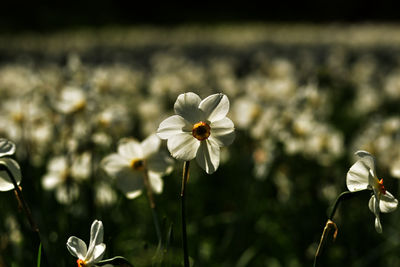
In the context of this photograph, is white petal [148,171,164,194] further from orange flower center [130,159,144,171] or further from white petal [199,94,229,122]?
white petal [199,94,229,122]

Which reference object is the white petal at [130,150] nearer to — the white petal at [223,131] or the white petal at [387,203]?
the white petal at [223,131]

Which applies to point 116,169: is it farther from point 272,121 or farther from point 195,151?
point 272,121

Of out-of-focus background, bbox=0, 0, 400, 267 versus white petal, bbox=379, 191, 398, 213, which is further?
out-of-focus background, bbox=0, 0, 400, 267

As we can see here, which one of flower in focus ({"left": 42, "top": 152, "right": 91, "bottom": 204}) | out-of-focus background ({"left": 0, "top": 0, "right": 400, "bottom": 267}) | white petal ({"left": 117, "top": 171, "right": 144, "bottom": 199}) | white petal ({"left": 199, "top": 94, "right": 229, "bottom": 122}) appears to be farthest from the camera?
flower in focus ({"left": 42, "top": 152, "right": 91, "bottom": 204})

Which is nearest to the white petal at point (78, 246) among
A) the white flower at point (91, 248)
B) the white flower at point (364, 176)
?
the white flower at point (91, 248)

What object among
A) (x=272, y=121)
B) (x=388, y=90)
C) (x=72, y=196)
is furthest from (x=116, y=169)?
(x=388, y=90)

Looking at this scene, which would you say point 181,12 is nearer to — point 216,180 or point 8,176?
point 216,180

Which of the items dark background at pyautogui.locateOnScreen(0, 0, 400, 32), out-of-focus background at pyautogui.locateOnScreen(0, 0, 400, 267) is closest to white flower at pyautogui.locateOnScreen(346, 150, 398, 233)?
out-of-focus background at pyautogui.locateOnScreen(0, 0, 400, 267)
